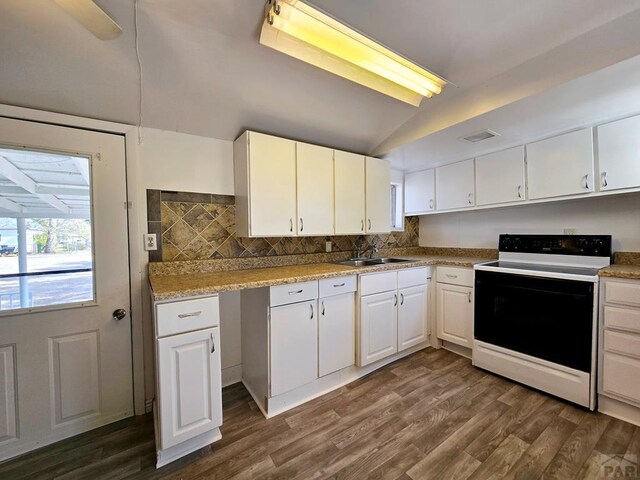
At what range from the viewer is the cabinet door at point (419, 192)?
3117 mm

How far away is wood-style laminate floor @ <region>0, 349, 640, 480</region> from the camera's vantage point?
4.46ft

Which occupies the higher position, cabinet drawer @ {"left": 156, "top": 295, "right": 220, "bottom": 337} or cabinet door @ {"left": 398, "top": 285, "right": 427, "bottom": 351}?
cabinet drawer @ {"left": 156, "top": 295, "right": 220, "bottom": 337}

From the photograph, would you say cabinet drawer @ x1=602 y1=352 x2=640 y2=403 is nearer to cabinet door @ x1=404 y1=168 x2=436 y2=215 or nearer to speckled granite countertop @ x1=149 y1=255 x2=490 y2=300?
speckled granite countertop @ x1=149 y1=255 x2=490 y2=300

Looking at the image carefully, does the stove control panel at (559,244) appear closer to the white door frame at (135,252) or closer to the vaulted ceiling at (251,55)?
the vaulted ceiling at (251,55)

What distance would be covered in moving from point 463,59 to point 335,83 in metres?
0.82

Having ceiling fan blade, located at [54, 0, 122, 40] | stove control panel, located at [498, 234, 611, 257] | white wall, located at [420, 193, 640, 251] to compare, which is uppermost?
ceiling fan blade, located at [54, 0, 122, 40]

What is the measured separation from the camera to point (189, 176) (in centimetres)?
200

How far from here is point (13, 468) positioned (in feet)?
4.57

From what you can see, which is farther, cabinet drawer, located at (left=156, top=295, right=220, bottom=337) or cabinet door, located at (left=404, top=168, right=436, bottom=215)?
cabinet door, located at (left=404, top=168, right=436, bottom=215)

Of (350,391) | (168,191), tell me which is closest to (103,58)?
(168,191)

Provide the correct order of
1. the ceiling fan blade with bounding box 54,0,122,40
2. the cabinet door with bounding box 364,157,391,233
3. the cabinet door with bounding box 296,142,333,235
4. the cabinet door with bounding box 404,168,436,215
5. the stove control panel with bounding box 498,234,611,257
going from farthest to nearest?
the cabinet door with bounding box 404,168,436,215
the cabinet door with bounding box 364,157,391,233
the cabinet door with bounding box 296,142,333,235
the stove control panel with bounding box 498,234,611,257
the ceiling fan blade with bounding box 54,0,122,40

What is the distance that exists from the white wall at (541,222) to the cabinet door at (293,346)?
88.6 inches

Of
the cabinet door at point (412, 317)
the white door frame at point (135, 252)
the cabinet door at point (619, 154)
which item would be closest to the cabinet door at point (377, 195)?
the cabinet door at point (412, 317)

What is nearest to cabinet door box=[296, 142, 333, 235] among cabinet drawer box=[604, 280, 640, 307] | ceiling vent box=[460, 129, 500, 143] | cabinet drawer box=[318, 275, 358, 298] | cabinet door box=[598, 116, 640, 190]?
cabinet drawer box=[318, 275, 358, 298]
